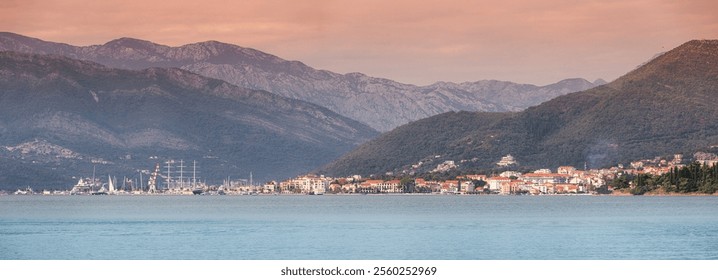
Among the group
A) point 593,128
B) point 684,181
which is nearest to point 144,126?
point 593,128

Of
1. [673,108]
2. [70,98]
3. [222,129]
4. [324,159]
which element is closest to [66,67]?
[70,98]

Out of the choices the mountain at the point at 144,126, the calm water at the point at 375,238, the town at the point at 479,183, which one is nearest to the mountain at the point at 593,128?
the town at the point at 479,183

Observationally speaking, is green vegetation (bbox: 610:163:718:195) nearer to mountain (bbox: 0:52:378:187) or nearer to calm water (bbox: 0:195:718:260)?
calm water (bbox: 0:195:718:260)

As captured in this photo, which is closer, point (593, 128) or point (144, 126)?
point (593, 128)

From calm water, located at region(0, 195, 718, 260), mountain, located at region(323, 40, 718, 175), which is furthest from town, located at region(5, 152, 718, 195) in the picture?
calm water, located at region(0, 195, 718, 260)

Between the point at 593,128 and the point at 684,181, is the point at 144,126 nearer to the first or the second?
the point at 593,128

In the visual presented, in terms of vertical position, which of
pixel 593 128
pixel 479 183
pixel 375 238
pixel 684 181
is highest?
pixel 593 128
